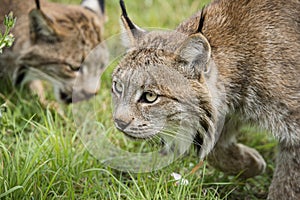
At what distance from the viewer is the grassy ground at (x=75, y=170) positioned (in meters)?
4.02

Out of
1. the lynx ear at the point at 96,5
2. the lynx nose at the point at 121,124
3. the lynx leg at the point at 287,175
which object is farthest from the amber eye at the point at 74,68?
the lynx leg at the point at 287,175

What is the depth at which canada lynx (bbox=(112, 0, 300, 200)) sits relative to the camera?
379cm

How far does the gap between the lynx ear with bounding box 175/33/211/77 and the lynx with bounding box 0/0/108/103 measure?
1.99 meters

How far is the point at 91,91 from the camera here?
567 centimetres

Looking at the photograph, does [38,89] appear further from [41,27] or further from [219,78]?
[219,78]

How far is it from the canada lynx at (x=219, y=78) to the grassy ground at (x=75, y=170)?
1.20ft

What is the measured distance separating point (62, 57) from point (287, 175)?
2.44 m

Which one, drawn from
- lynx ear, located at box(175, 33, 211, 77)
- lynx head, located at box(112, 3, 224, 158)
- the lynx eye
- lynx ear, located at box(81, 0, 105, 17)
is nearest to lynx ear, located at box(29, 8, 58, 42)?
the lynx eye

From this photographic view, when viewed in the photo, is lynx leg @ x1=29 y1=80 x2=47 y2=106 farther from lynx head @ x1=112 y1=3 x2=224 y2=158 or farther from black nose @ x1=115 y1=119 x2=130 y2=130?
black nose @ x1=115 y1=119 x2=130 y2=130

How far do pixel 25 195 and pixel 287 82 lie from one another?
5.84ft

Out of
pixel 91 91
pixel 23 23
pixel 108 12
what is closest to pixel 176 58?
pixel 91 91

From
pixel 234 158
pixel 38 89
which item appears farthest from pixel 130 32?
pixel 38 89

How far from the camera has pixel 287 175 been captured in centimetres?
412

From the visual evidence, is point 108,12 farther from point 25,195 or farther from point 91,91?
point 25,195
